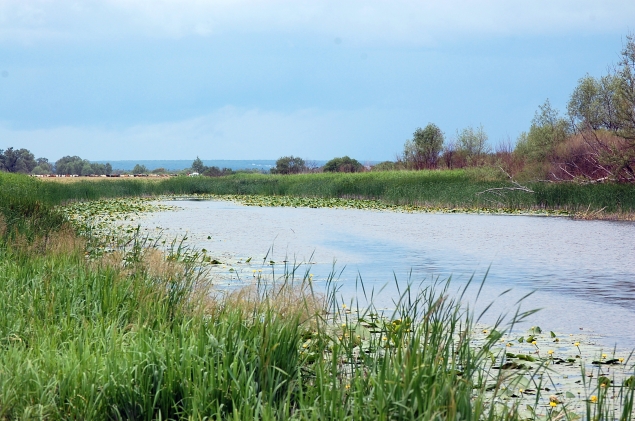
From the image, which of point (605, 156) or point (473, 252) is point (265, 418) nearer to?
point (473, 252)

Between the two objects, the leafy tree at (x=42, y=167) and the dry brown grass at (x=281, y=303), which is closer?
the dry brown grass at (x=281, y=303)

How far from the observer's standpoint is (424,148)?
5753 cm

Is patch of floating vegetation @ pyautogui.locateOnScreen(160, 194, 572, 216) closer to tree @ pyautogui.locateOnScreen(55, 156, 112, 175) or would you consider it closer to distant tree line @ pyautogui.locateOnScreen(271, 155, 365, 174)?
distant tree line @ pyautogui.locateOnScreen(271, 155, 365, 174)

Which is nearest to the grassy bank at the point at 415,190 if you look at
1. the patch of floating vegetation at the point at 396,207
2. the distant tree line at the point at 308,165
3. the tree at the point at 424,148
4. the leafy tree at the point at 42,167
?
the patch of floating vegetation at the point at 396,207

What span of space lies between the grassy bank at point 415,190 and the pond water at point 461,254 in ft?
10.2

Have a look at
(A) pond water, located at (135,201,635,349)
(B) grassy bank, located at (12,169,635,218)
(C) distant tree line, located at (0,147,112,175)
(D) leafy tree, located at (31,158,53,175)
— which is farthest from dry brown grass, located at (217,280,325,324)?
(D) leafy tree, located at (31,158,53,175)

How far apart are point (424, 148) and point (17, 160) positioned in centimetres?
6012

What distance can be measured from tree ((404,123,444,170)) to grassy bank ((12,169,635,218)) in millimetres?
10612

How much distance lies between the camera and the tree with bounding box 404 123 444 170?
183ft

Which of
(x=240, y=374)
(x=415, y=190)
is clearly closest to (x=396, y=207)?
(x=415, y=190)

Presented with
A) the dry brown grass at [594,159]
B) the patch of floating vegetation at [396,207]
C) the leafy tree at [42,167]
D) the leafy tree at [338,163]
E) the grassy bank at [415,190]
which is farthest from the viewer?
the leafy tree at [42,167]

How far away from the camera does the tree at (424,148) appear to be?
55.9m

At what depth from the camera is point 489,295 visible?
11.1 metres

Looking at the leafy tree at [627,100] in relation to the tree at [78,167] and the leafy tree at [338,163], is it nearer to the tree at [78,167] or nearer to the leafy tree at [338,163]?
the leafy tree at [338,163]
